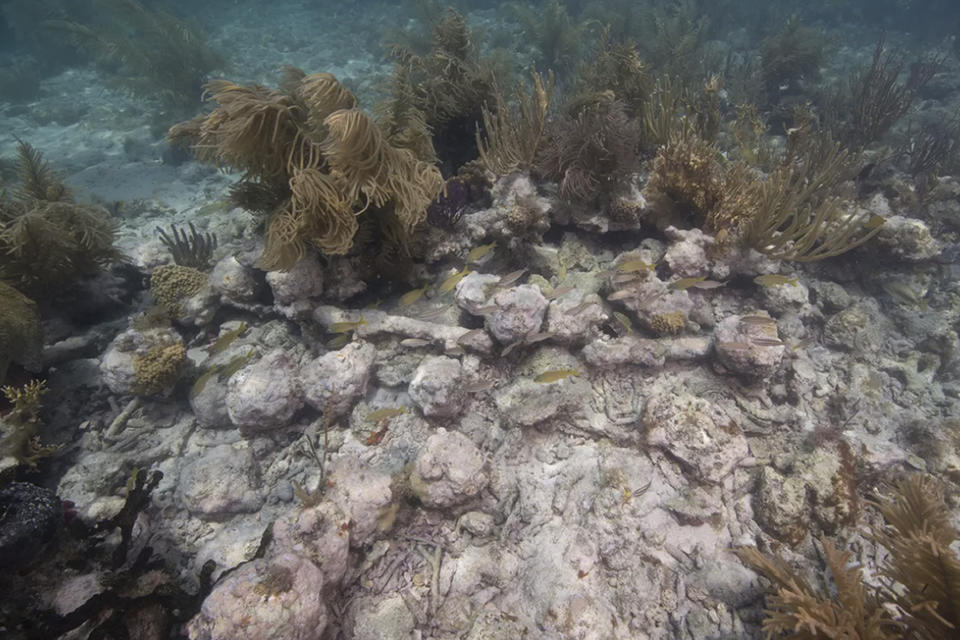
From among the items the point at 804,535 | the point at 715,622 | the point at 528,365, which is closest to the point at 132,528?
the point at 528,365

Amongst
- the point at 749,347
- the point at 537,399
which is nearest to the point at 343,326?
the point at 537,399

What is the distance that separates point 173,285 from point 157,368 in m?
1.44

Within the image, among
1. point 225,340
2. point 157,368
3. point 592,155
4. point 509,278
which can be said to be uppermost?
point 592,155

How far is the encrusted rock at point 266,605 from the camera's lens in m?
3.09

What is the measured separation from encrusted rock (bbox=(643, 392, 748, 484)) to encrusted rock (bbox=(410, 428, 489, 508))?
76.8 inches

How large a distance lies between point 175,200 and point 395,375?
10410 millimetres

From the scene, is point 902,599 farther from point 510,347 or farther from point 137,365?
point 137,365

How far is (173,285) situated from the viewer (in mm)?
6031

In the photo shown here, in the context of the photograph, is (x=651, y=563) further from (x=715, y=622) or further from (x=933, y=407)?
(x=933, y=407)

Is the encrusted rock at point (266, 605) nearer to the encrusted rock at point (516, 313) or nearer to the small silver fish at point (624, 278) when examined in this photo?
the encrusted rock at point (516, 313)

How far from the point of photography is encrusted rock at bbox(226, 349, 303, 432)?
15.9 ft

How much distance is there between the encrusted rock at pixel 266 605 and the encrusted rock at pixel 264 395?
181cm

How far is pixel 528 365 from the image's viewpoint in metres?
5.20

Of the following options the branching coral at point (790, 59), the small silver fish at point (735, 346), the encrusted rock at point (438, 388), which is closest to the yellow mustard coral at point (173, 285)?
the encrusted rock at point (438, 388)
